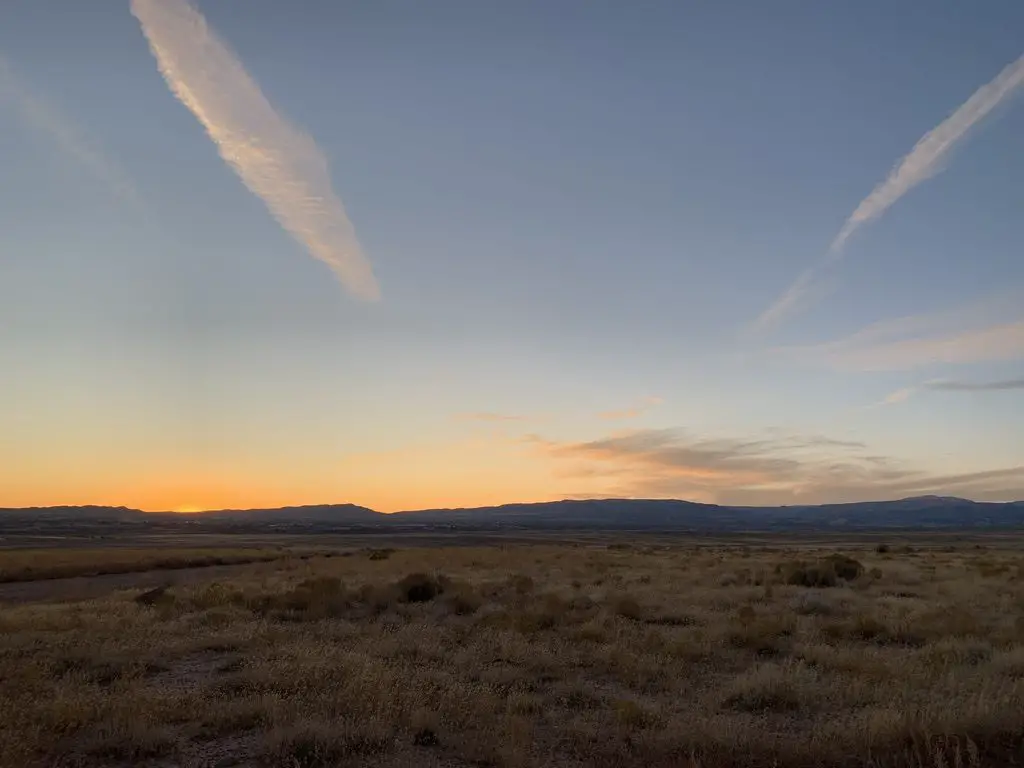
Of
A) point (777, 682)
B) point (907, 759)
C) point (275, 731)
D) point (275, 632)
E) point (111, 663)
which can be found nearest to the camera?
point (907, 759)

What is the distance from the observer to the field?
26.9 ft

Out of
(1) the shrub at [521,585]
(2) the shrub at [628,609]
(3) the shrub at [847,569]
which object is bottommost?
(2) the shrub at [628,609]

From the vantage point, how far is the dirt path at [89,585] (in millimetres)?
27312

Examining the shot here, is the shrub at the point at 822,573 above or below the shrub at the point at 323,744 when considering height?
above

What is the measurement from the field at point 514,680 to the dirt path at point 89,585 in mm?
5706

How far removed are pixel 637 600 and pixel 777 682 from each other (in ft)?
34.9

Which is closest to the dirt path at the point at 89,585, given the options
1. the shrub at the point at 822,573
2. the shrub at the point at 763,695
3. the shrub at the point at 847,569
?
the shrub at the point at 763,695

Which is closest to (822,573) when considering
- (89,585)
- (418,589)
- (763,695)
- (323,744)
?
(418,589)

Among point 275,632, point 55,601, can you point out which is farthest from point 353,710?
point 55,601

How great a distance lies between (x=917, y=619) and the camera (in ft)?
57.0

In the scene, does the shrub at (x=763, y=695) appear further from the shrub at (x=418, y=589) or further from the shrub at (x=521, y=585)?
the shrub at (x=521, y=585)

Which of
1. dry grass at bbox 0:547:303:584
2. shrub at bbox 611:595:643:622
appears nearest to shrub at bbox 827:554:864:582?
shrub at bbox 611:595:643:622

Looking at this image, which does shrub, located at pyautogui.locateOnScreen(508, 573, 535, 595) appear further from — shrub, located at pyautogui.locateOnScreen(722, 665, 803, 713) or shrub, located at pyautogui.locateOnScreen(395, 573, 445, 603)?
shrub, located at pyautogui.locateOnScreen(722, 665, 803, 713)

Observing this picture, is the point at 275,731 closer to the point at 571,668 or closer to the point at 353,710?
the point at 353,710
